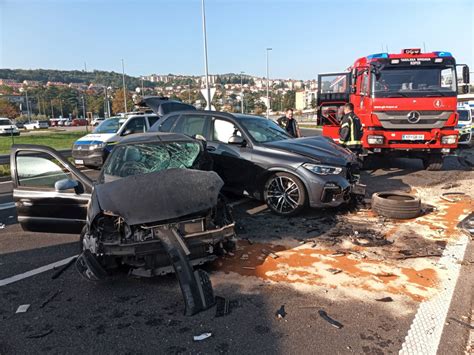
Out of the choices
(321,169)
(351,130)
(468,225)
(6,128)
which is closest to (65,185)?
(321,169)

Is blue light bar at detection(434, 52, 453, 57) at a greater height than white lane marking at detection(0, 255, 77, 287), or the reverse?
blue light bar at detection(434, 52, 453, 57)

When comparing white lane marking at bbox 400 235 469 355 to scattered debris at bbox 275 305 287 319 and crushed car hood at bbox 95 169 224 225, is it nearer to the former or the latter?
scattered debris at bbox 275 305 287 319

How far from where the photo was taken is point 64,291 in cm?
382

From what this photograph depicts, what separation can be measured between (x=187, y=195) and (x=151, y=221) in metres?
0.49

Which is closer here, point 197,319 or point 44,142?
point 197,319

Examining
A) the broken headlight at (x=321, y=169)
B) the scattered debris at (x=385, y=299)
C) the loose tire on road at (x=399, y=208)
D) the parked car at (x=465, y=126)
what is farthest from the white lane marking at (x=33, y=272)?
the parked car at (x=465, y=126)

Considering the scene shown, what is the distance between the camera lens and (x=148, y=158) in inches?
198

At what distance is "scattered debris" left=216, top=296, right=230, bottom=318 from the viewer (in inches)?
131

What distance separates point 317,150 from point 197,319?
3951 mm

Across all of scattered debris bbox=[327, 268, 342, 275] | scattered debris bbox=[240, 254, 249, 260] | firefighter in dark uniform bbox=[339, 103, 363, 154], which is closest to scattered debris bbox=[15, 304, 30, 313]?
scattered debris bbox=[240, 254, 249, 260]

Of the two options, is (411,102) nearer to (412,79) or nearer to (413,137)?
(412,79)

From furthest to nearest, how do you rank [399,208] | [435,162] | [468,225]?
[435,162]
[399,208]
[468,225]

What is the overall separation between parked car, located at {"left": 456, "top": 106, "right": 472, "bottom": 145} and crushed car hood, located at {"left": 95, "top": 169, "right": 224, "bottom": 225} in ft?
37.7

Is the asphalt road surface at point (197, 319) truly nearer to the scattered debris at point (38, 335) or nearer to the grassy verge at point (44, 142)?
the scattered debris at point (38, 335)
